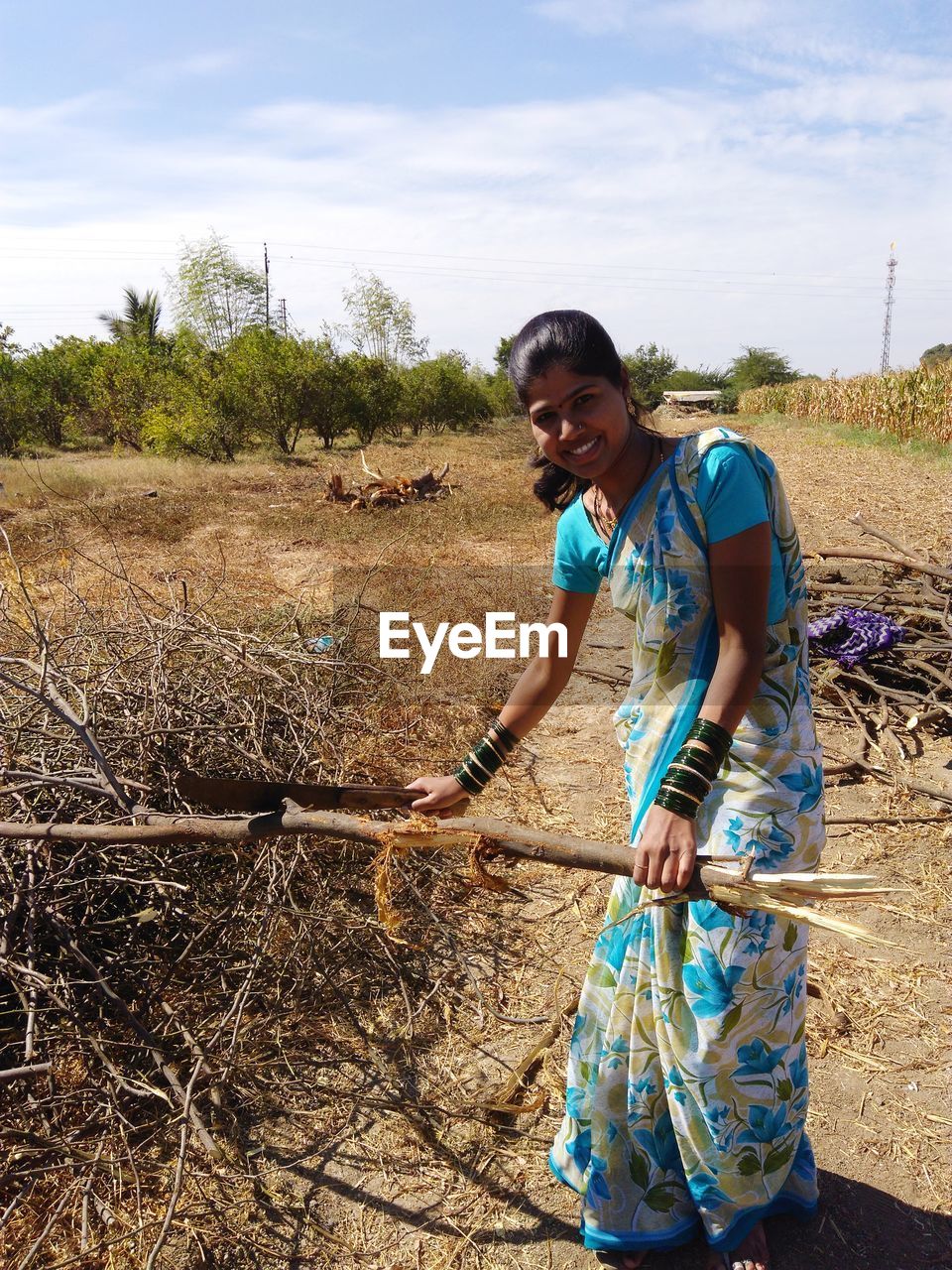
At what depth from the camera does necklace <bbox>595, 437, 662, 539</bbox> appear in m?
1.38

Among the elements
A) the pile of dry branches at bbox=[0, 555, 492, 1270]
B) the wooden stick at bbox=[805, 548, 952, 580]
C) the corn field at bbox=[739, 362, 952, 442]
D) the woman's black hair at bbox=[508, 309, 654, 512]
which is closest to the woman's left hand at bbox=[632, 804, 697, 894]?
the woman's black hair at bbox=[508, 309, 654, 512]

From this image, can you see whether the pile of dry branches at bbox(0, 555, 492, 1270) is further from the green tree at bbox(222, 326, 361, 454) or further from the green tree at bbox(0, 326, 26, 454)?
the green tree at bbox(0, 326, 26, 454)

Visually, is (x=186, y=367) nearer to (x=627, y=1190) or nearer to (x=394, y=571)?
(x=394, y=571)

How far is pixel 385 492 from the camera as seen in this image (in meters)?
11.3

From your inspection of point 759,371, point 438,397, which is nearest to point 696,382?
point 759,371

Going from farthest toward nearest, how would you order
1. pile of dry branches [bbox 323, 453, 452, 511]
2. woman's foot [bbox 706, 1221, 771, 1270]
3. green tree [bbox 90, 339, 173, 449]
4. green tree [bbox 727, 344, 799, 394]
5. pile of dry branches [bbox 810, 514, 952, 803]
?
green tree [bbox 727, 344, 799, 394] → green tree [bbox 90, 339, 173, 449] → pile of dry branches [bbox 323, 453, 452, 511] → pile of dry branches [bbox 810, 514, 952, 803] → woman's foot [bbox 706, 1221, 771, 1270]

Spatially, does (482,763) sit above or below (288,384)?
below

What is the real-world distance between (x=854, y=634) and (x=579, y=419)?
3.59 m

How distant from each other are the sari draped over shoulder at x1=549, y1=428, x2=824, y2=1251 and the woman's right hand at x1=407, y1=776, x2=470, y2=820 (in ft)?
1.07

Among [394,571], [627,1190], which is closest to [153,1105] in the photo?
[627,1190]

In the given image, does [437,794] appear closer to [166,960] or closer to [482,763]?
[482,763]

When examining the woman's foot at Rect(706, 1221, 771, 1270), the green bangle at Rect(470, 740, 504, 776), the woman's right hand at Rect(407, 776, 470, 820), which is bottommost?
the woman's foot at Rect(706, 1221, 771, 1270)

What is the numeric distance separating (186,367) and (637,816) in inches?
689

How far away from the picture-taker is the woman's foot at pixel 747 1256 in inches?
60.2
